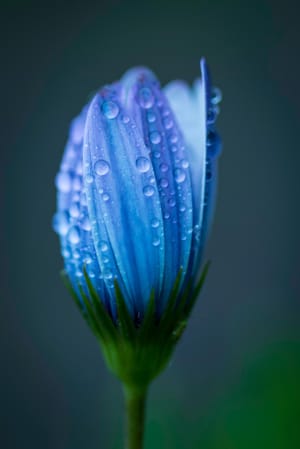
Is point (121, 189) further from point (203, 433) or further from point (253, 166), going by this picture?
point (253, 166)

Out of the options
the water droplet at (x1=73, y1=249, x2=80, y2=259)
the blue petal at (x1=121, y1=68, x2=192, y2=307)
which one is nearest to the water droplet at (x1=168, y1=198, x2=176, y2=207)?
the blue petal at (x1=121, y1=68, x2=192, y2=307)

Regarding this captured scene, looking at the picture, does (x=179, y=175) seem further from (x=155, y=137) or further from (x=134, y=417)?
(x=134, y=417)

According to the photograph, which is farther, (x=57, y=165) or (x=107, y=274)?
(x=57, y=165)

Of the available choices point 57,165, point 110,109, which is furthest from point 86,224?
point 57,165

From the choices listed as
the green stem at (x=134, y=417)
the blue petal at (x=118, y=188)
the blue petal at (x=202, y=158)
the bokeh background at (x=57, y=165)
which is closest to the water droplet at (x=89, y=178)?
the blue petal at (x=118, y=188)

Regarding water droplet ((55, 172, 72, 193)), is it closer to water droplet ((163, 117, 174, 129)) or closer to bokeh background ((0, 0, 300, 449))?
water droplet ((163, 117, 174, 129))

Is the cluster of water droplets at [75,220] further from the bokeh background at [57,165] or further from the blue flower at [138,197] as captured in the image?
the bokeh background at [57,165]

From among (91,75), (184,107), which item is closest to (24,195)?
(91,75)
